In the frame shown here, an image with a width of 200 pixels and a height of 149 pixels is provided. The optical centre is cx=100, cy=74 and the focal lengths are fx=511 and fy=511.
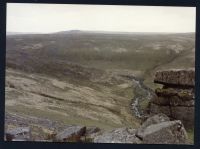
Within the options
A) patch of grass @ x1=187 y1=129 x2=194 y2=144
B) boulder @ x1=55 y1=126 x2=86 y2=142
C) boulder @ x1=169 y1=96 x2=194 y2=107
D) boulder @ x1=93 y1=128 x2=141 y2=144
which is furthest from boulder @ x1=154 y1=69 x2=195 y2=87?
boulder @ x1=55 y1=126 x2=86 y2=142

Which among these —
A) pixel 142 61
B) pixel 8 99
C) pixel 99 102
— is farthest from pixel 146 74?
pixel 8 99

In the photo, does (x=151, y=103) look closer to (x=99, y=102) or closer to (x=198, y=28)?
(x=99, y=102)

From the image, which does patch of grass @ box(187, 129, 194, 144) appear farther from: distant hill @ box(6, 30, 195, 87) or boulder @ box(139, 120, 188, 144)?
distant hill @ box(6, 30, 195, 87)

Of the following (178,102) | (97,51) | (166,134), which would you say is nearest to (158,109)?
(178,102)

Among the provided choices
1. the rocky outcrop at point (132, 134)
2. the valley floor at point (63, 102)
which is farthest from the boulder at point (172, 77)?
the rocky outcrop at point (132, 134)

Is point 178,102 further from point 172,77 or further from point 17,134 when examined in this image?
point 17,134

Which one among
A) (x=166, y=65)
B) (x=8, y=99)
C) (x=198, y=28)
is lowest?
(x=8, y=99)
